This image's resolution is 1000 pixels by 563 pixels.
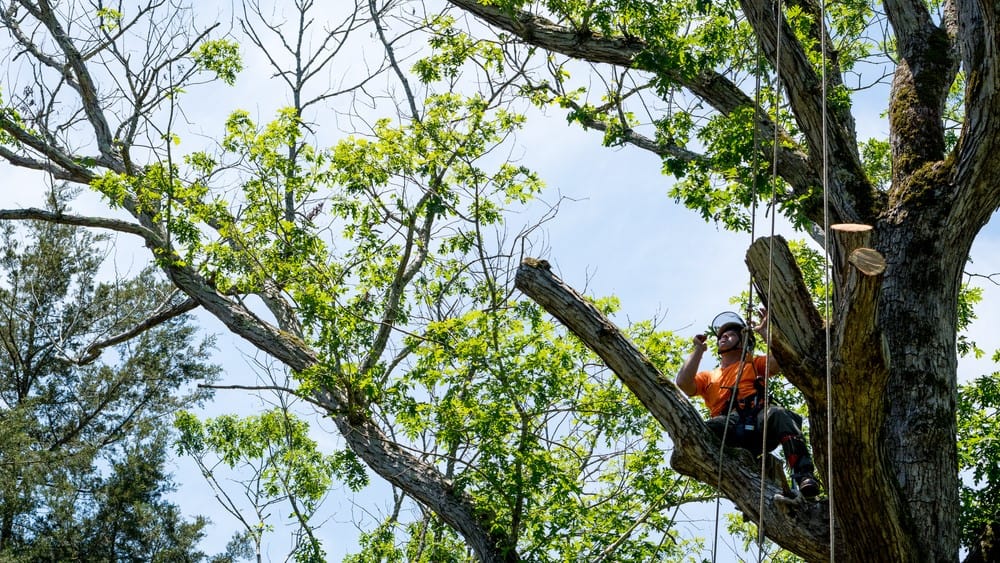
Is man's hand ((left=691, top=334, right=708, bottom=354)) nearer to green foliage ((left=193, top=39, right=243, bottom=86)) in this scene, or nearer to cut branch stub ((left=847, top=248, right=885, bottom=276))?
cut branch stub ((left=847, top=248, right=885, bottom=276))

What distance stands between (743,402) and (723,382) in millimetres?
287

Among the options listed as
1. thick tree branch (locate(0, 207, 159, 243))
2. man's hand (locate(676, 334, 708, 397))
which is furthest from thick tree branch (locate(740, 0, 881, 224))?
thick tree branch (locate(0, 207, 159, 243))

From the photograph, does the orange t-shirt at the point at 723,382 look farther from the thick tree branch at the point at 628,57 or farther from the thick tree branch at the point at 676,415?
the thick tree branch at the point at 628,57

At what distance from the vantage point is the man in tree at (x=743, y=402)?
18.7 ft

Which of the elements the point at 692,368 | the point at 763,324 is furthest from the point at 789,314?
the point at 692,368

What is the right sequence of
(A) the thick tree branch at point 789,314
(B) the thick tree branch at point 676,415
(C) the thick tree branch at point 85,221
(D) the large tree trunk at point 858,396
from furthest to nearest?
1. (C) the thick tree branch at point 85,221
2. (B) the thick tree branch at point 676,415
3. (D) the large tree trunk at point 858,396
4. (A) the thick tree branch at point 789,314

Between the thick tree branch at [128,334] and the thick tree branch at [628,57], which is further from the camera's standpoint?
the thick tree branch at [128,334]

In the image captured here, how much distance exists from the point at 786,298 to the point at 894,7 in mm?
3398

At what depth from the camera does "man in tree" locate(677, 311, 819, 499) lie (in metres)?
5.69

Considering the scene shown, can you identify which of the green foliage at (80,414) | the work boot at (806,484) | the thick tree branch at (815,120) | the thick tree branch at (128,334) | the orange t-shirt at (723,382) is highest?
the green foliage at (80,414)

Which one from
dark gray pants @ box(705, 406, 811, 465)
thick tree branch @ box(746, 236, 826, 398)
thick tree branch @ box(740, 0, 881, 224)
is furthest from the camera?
thick tree branch @ box(740, 0, 881, 224)

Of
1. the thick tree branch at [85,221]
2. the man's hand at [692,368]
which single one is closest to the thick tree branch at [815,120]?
the man's hand at [692,368]

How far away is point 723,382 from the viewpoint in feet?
20.5

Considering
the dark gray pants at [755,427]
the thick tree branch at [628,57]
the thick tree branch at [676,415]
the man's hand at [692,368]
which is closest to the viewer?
the thick tree branch at [676,415]
